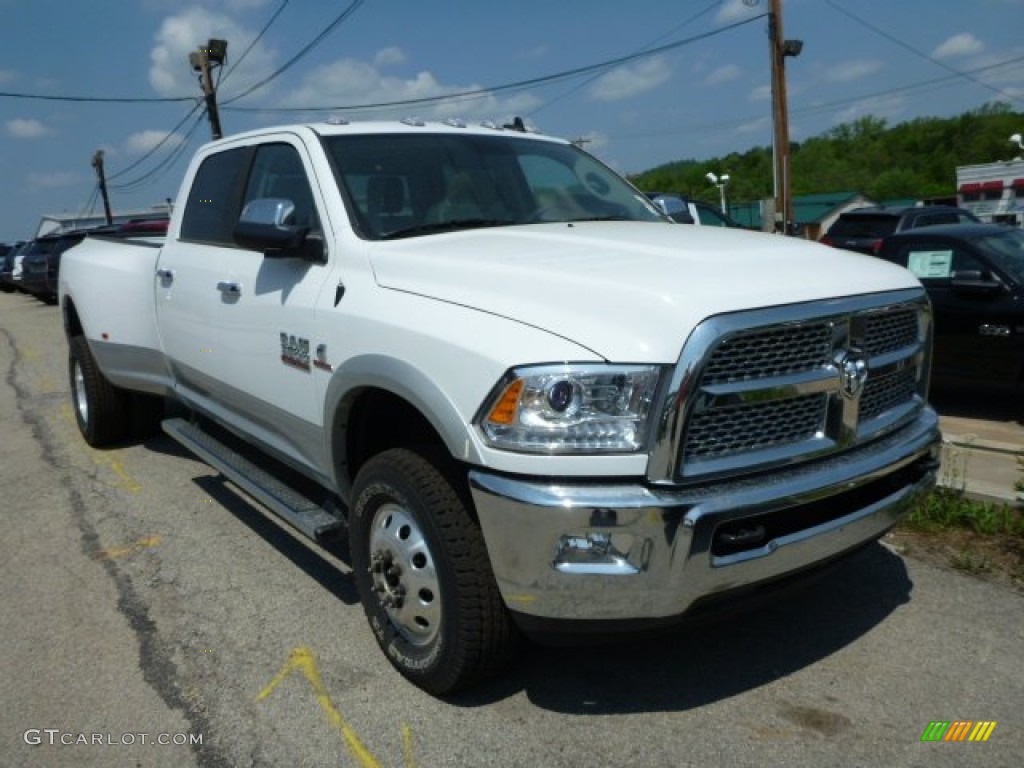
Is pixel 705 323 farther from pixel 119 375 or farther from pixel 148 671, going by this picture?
pixel 119 375

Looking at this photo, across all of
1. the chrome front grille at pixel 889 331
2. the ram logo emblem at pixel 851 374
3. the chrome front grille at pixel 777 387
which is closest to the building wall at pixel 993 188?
the chrome front grille at pixel 889 331

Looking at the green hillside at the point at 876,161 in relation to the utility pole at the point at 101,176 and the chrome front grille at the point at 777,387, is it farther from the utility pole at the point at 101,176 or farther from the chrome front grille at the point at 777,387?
the chrome front grille at the point at 777,387

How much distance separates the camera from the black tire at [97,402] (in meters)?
6.41

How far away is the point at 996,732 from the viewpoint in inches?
111

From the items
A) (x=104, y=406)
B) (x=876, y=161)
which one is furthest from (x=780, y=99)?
(x=876, y=161)

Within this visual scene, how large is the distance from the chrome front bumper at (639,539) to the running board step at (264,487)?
1.13m

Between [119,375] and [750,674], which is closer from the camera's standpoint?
[750,674]

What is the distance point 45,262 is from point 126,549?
66.1 ft

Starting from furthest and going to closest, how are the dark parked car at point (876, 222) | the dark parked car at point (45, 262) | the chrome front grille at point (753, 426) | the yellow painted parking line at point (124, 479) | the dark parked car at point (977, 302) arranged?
the dark parked car at point (45, 262)
the dark parked car at point (876, 222)
the dark parked car at point (977, 302)
the yellow painted parking line at point (124, 479)
the chrome front grille at point (753, 426)

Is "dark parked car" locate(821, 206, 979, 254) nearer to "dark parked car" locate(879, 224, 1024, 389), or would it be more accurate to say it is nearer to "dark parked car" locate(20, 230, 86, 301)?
"dark parked car" locate(879, 224, 1024, 389)

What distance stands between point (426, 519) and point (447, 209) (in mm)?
1504

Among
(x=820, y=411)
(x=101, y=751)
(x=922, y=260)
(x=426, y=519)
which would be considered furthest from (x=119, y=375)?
(x=922, y=260)

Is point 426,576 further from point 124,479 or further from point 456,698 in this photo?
point 124,479

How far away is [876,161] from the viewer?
100m
